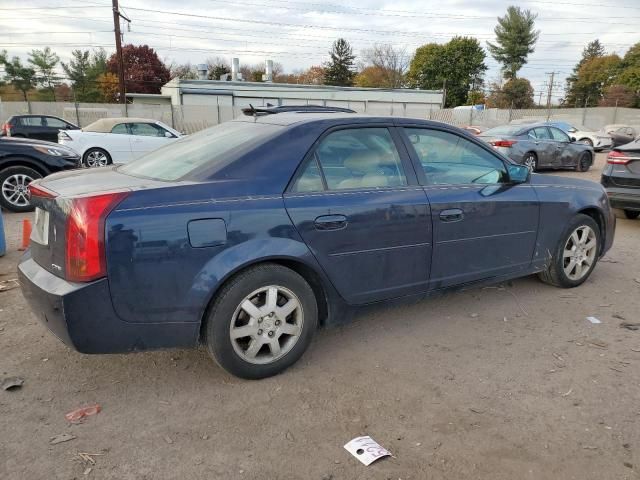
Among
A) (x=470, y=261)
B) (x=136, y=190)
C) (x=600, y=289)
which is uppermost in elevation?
(x=136, y=190)

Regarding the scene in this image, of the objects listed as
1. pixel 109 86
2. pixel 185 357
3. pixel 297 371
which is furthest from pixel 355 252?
pixel 109 86

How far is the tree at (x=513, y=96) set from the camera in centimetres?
6094

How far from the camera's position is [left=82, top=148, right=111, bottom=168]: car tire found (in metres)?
13.4

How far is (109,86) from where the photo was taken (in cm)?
5700

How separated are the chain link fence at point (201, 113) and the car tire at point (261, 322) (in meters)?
18.0

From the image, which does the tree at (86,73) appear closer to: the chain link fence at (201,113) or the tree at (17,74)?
the tree at (17,74)

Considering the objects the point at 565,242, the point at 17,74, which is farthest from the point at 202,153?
the point at 17,74

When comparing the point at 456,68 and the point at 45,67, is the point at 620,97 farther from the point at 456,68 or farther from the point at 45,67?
the point at 45,67

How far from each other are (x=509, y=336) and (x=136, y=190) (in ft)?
9.23

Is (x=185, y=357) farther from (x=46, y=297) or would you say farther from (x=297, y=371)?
(x=46, y=297)

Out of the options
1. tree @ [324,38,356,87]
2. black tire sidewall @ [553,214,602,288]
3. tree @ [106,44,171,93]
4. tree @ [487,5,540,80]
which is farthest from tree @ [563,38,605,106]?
black tire sidewall @ [553,214,602,288]

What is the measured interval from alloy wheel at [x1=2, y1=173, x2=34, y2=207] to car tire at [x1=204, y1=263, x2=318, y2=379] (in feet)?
20.9

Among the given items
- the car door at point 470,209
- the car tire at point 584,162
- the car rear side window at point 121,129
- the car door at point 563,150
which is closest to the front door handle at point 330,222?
the car door at point 470,209

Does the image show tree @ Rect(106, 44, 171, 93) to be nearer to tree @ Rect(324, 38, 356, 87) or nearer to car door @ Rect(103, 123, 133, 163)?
tree @ Rect(324, 38, 356, 87)
